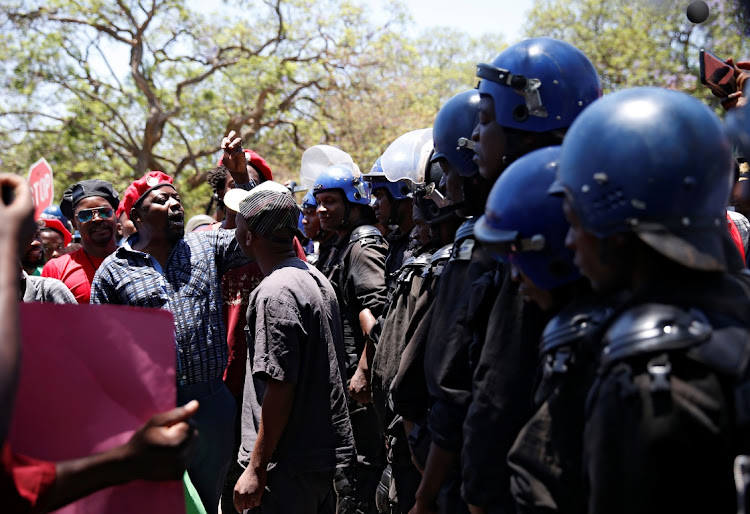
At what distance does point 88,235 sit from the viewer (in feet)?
19.6

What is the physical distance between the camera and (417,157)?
17.3ft

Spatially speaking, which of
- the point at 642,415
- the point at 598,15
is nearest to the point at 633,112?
the point at 642,415

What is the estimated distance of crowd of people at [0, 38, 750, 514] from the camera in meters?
1.74

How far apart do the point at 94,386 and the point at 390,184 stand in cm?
369

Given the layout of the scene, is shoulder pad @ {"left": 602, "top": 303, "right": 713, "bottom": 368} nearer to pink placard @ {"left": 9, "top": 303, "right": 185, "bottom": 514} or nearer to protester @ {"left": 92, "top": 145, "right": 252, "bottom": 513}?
pink placard @ {"left": 9, "top": 303, "right": 185, "bottom": 514}

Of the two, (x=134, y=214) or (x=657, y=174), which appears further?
(x=134, y=214)

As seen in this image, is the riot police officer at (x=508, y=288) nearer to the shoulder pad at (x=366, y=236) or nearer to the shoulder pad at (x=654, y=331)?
the shoulder pad at (x=654, y=331)

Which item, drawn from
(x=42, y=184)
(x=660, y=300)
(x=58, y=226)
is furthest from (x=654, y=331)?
(x=58, y=226)

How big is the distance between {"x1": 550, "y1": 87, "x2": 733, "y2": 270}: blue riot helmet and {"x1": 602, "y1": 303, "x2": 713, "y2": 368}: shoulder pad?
18 cm

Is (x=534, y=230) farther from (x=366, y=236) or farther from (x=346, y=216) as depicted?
(x=346, y=216)

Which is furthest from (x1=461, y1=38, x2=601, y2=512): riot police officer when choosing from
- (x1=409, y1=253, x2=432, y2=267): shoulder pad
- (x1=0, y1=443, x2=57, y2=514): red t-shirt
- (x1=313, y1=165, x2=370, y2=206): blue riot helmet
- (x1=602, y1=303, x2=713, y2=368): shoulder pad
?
(x1=313, y1=165, x2=370, y2=206): blue riot helmet

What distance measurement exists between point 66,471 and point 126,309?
17.2 inches

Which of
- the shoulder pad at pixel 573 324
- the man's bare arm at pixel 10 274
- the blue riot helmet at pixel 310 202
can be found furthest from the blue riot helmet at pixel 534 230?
the blue riot helmet at pixel 310 202

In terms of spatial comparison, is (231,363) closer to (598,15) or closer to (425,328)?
(425,328)
